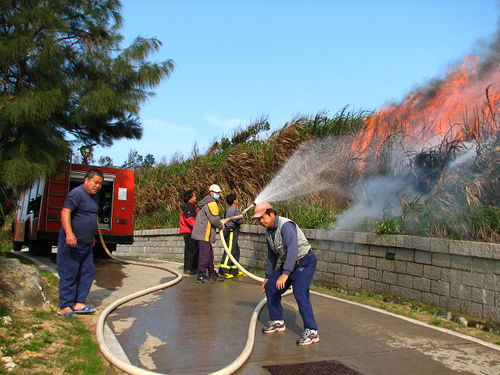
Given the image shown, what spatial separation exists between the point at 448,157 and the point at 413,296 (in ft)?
8.98

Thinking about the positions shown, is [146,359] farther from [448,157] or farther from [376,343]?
[448,157]

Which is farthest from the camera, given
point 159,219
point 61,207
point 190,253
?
point 159,219

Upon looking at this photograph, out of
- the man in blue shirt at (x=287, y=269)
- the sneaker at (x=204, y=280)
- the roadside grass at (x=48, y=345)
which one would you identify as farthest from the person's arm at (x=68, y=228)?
the sneaker at (x=204, y=280)

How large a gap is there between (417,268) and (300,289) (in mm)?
2873

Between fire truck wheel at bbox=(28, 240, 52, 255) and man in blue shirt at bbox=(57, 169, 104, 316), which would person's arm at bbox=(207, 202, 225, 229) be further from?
fire truck wheel at bbox=(28, 240, 52, 255)

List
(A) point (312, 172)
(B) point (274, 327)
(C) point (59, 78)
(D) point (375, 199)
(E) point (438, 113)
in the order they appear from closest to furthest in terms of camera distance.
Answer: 1. (B) point (274, 327)
2. (C) point (59, 78)
3. (D) point (375, 199)
4. (E) point (438, 113)
5. (A) point (312, 172)

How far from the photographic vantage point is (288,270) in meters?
4.80

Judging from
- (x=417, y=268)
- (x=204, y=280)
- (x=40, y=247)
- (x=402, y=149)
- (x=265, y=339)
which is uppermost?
(x=402, y=149)

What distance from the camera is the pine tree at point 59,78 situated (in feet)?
25.3

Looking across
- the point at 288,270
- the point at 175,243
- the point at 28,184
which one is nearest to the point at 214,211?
the point at 28,184

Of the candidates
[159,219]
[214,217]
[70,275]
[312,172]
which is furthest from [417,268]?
[159,219]

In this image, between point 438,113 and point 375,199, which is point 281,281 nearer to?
point 375,199

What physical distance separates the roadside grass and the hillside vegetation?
5.14 m

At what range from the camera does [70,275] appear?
560 centimetres
